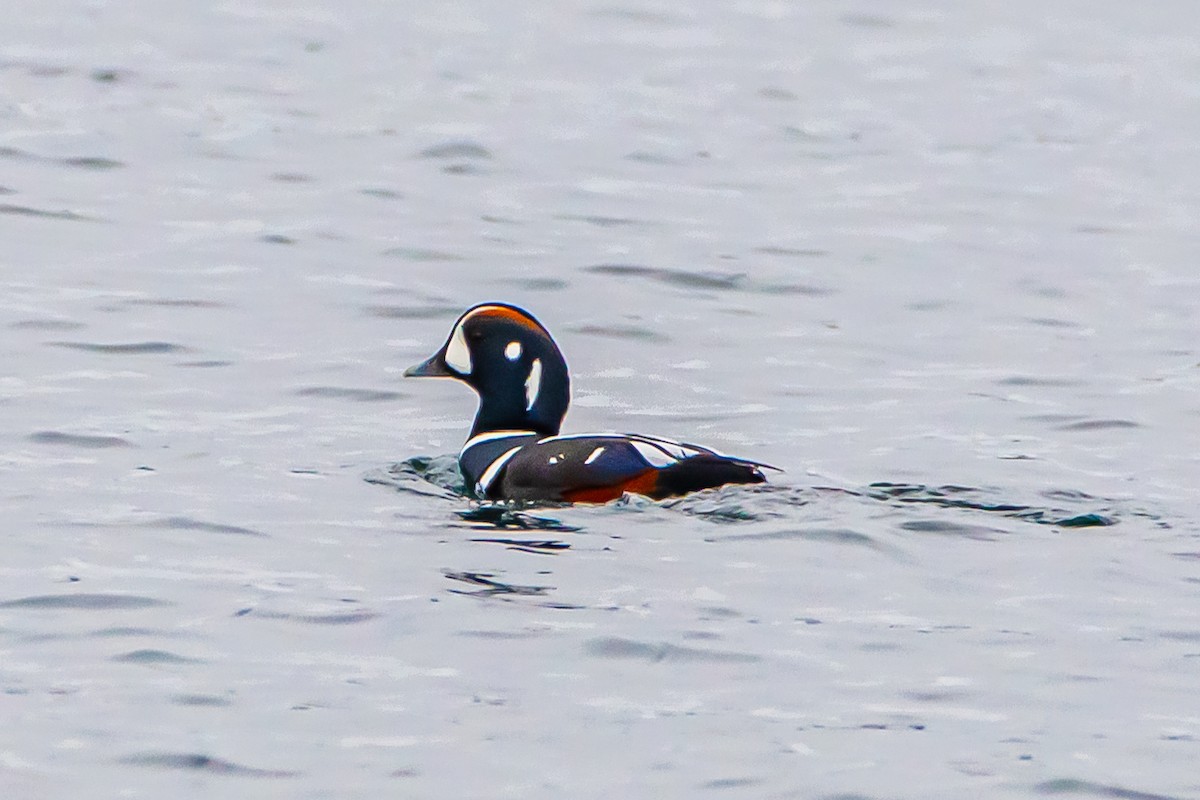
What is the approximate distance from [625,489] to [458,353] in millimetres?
1493

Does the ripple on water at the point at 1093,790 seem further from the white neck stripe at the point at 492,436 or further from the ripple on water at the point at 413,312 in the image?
the ripple on water at the point at 413,312

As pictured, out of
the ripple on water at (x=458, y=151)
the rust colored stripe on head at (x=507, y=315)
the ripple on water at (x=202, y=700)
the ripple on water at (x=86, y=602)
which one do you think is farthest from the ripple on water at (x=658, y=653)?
the ripple on water at (x=458, y=151)

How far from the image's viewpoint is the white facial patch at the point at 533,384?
9.80 m

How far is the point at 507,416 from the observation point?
9.83m

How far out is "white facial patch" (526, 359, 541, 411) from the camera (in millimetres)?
9805

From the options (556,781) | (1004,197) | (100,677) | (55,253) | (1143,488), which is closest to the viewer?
(556,781)

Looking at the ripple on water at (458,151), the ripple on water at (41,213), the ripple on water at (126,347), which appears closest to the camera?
the ripple on water at (126,347)

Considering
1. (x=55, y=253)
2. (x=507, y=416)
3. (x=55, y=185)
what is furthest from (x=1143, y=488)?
(x=55, y=185)

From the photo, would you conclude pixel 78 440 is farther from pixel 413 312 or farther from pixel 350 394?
pixel 413 312

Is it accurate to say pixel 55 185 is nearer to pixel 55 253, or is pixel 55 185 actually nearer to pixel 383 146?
pixel 55 253

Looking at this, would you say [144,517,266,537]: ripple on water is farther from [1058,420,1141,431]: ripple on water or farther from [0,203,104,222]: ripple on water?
[0,203,104,222]: ripple on water

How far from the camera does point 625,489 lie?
8.73m

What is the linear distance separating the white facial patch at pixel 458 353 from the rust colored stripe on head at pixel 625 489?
1.31 metres

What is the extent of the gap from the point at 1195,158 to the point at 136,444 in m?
11.4
